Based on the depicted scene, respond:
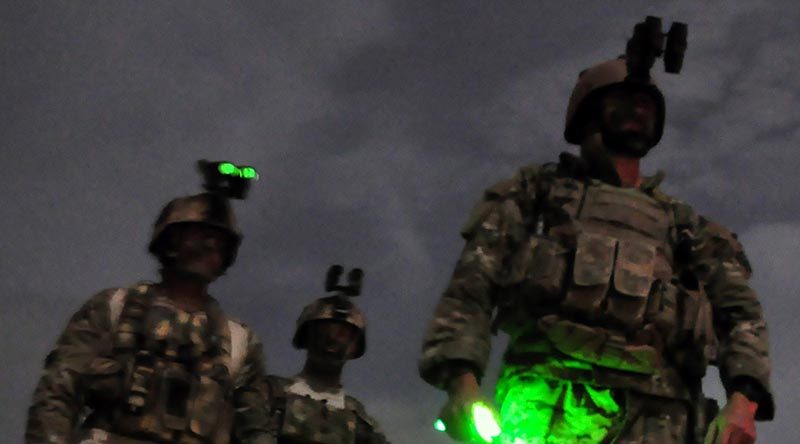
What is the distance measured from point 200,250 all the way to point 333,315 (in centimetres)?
336

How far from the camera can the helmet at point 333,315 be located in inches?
415

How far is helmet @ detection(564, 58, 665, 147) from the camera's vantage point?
507 centimetres

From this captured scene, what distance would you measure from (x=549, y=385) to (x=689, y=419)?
0.55 meters

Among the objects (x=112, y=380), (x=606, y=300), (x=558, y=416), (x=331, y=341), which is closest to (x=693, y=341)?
(x=606, y=300)

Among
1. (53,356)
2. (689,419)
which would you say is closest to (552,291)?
(689,419)

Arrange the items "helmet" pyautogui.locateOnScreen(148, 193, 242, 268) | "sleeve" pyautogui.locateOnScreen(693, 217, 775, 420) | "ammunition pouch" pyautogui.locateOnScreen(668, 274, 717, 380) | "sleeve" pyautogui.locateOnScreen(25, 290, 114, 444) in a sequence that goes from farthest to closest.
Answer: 1. "helmet" pyautogui.locateOnScreen(148, 193, 242, 268)
2. "sleeve" pyautogui.locateOnScreen(25, 290, 114, 444)
3. "ammunition pouch" pyautogui.locateOnScreen(668, 274, 717, 380)
4. "sleeve" pyautogui.locateOnScreen(693, 217, 775, 420)

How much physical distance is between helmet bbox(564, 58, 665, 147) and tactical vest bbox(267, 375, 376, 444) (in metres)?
4.60

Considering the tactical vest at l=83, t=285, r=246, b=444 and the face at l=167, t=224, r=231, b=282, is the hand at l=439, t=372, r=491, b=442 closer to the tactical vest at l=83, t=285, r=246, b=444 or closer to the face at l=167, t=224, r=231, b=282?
the tactical vest at l=83, t=285, r=246, b=444

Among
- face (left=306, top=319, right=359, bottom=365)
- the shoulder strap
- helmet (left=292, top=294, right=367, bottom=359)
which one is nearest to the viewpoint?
the shoulder strap

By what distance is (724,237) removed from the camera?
494 cm

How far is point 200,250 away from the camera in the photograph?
7305 millimetres

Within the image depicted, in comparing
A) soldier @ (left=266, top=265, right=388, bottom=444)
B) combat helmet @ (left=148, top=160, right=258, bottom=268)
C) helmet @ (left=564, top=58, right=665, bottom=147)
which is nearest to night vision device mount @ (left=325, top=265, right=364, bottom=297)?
soldier @ (left=266, top=265, right=388, bottom=444)

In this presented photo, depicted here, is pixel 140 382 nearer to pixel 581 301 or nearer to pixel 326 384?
pixel 581 301

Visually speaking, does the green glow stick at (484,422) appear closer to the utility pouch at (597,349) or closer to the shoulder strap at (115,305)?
the utility pouch at (597,349)
